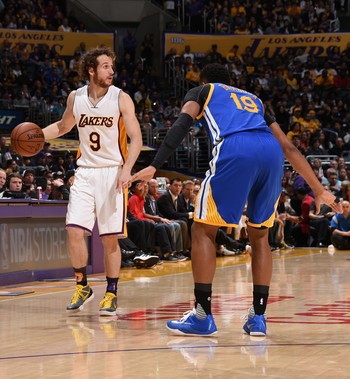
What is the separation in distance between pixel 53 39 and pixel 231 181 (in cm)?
2147

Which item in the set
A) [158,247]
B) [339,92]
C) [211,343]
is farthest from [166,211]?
[339,92]

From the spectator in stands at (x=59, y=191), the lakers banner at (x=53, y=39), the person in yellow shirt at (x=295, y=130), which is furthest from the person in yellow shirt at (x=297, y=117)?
the spectator in stands at (x=59, y=191)

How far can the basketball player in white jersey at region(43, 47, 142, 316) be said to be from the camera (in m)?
7.15

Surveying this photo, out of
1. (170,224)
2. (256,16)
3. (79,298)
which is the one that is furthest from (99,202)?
(256,16)

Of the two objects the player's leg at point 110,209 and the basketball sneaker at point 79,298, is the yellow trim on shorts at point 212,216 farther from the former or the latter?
the basketball sneaker at point 79,298

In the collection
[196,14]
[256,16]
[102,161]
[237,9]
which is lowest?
[102,161]

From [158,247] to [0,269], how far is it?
181 inches

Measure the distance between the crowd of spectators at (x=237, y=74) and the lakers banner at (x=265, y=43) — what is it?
0.24 meters

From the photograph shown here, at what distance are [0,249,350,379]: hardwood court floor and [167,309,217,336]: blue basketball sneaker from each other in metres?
0.10

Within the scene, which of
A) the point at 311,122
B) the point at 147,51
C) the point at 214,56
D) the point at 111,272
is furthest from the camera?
the point at 147,51

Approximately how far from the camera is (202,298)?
5797mm

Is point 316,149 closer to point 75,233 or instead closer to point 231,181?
point 75,233

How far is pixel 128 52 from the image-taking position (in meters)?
27.9

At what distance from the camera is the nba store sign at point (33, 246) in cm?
974
